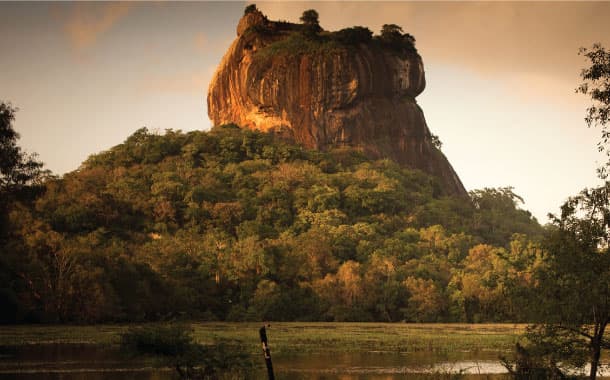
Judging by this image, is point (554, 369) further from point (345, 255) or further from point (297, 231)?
point (297, 231)

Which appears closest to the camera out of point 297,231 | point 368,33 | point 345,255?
point 345,255

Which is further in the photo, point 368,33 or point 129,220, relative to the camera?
point 368,33

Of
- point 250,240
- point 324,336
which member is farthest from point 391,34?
point 324,336

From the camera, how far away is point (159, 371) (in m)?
38.9

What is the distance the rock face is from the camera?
118375 millimetres

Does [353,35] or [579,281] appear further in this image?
[353,35]

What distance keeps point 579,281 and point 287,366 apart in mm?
14944

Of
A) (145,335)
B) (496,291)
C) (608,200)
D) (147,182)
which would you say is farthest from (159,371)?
(147,182)

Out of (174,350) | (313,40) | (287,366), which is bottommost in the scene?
(287,366)

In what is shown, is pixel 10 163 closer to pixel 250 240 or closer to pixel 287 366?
pixel 287 366

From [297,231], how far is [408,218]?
14098 mm

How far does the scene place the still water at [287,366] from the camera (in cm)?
3650

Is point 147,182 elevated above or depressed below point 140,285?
above

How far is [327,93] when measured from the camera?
11812cm
